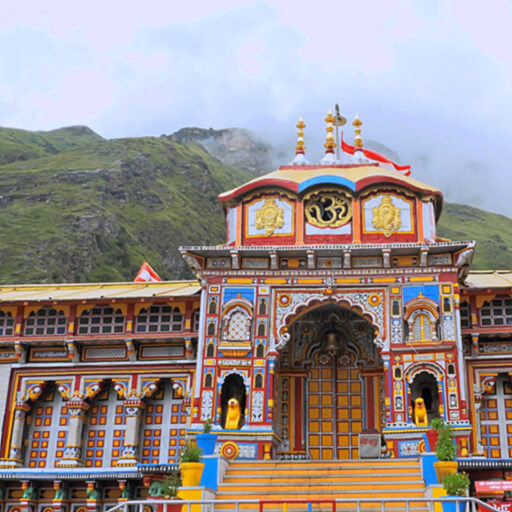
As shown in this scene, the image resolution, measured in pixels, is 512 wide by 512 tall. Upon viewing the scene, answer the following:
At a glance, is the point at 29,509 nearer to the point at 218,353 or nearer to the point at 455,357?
the point at 218,353

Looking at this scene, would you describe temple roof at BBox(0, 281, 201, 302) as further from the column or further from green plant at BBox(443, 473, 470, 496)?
green plant at BBox(443, 473, 470, 496)

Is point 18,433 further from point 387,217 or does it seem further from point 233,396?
point 387,217

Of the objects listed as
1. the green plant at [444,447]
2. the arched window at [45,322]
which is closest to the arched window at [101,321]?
the arched window at [45,322]

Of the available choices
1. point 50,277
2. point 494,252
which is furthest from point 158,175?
point 494,252

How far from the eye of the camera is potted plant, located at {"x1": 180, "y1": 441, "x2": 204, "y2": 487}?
18359mm

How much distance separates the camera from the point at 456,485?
54.6 ft

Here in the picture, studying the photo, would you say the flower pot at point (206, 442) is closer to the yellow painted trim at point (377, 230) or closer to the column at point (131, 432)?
the column at point (131, 432)

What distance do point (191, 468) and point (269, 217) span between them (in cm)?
964

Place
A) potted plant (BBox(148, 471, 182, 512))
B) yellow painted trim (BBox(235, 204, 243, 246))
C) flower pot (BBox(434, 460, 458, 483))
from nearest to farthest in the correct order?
potted plant (BBox(148, 471, 182, 512)) → flower pot (BBox(434, 460, 458, 483)) → yellow painted trim (BBox(235, 204, 243, 246))

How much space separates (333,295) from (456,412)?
5.18 m

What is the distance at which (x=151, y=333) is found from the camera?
2617cm

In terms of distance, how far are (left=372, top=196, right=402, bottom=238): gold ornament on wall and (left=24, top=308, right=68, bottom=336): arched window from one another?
11559 mm

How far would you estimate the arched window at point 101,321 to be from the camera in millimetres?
26594

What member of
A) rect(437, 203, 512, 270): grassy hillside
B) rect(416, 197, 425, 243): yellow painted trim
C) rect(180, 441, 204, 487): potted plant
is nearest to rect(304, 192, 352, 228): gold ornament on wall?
rect(416, 197, 425, 243): yellow painted trim
